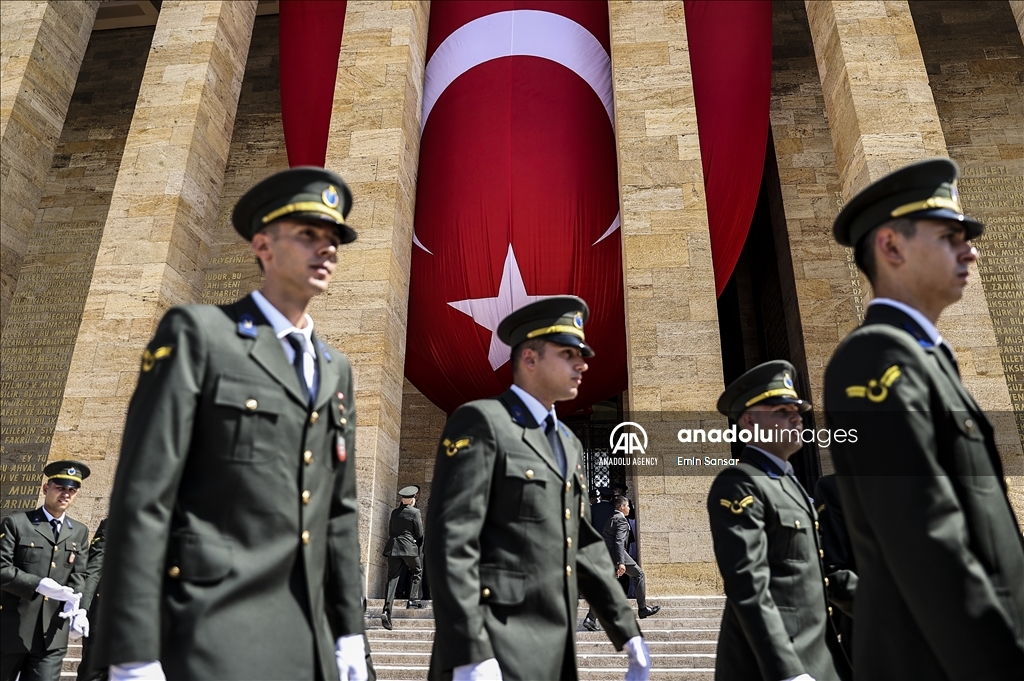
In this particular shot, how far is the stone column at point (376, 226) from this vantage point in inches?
334

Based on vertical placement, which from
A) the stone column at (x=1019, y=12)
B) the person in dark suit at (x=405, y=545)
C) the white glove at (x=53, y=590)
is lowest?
the white glove at (x=53, y=590)

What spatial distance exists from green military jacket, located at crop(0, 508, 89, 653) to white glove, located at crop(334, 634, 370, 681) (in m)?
4.26

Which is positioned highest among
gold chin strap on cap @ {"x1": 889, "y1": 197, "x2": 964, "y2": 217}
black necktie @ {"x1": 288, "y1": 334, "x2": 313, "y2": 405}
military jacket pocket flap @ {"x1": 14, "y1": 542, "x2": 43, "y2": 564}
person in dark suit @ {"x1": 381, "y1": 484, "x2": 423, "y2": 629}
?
person in dark suit @ {"x1": 381, "y1": 484, "x2": 423, "y2": 629}

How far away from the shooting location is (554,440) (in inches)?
109

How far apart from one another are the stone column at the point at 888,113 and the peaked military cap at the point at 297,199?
7.39 m

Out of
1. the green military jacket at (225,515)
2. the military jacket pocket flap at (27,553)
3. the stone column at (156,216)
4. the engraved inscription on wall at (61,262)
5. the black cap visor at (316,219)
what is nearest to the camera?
the green military jacket at (225,515)

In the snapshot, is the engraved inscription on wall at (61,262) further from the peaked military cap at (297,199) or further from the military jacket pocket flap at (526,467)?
the peaked military cap at (297,199)

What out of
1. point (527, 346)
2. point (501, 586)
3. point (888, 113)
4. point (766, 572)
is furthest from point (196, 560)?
point (888, 113)

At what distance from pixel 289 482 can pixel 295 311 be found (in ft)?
1.48

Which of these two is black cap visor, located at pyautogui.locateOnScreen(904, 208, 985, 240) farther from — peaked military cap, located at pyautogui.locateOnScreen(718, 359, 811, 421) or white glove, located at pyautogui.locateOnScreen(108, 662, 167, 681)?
white glove, located at pyautogui.locateOnScreen(108, 662, 167, 681)

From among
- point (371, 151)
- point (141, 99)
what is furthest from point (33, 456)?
point (371, 151)

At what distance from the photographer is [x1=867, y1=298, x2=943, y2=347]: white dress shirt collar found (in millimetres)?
1827

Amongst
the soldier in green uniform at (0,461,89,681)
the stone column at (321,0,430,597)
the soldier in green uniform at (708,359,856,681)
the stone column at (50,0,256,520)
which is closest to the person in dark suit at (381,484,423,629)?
the stone column at (321,0,430,597)

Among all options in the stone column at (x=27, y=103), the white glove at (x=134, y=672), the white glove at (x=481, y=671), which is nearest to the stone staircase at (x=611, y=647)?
the white glove at (x=481, y=671)
